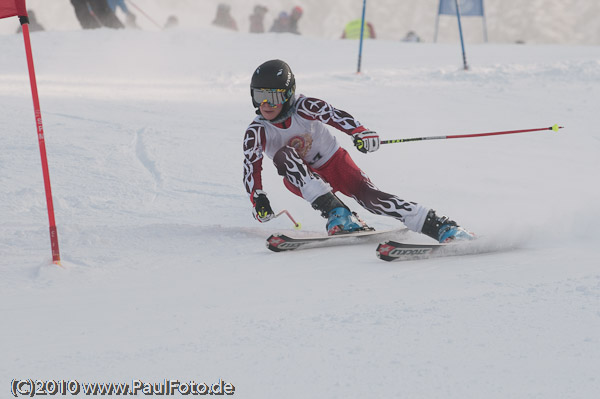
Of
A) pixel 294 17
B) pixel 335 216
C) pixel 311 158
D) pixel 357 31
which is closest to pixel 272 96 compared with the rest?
pixel 311 158

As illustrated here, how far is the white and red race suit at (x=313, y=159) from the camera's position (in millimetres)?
4203

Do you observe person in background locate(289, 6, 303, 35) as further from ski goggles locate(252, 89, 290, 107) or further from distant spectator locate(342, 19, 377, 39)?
ski goggles locate(252, 89, 290, 107)

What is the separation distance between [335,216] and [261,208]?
0.44 metres

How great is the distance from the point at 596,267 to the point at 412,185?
2.82 meters

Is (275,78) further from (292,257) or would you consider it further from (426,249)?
(426,249)

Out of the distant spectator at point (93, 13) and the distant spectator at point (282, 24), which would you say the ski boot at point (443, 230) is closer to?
the distant spectator at point (93, 13)

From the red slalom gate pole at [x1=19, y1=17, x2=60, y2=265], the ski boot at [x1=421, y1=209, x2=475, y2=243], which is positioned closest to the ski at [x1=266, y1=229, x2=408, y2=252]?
the ski boot at [x1=421, y1=209, x2=475, y2=243]

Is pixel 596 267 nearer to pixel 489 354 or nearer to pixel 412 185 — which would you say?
pixel 489 354

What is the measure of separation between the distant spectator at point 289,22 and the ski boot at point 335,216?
16379 millimetres

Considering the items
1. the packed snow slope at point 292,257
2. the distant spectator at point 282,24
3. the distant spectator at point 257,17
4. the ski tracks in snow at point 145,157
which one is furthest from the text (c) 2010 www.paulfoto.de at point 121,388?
the distant spectator at point 257,17

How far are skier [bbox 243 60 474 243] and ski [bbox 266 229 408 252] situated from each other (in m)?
0.06

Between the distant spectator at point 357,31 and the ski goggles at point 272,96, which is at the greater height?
the distant spectator at point 357,31

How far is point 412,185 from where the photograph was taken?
5.93 meters

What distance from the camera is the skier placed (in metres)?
4.13
